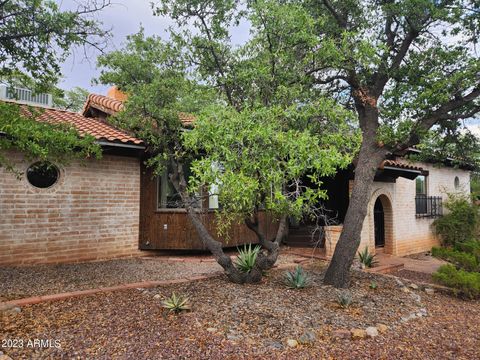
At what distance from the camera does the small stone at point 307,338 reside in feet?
12.9

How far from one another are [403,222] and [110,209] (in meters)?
10.2

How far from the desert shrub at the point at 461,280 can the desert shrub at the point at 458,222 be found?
22.7ft

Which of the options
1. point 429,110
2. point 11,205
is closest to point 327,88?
point 429,110

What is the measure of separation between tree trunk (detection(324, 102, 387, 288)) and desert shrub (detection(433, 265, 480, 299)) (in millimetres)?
1889

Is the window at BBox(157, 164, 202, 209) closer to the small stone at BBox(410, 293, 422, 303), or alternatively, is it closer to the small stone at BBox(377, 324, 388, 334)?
the small stone at BBox(410, 293, 422, 303)

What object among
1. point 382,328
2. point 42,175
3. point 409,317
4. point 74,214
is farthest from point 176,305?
point 42,175

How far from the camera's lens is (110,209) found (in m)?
8.48

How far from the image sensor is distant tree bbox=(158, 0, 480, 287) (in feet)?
19.1

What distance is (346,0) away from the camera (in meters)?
7.39

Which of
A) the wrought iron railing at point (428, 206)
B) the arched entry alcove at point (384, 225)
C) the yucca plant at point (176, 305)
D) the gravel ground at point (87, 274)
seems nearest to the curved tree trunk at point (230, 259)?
the gravel ground at point (87, 274)

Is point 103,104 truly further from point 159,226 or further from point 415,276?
point 415,276

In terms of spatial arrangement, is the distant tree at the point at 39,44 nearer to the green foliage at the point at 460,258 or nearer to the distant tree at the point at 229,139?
the distant tree at the point at 229,139

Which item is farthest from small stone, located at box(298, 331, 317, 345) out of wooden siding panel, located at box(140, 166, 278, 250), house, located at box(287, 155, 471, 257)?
house, located at box(287, 155, 471, 257)

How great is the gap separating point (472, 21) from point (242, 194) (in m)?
6.74
